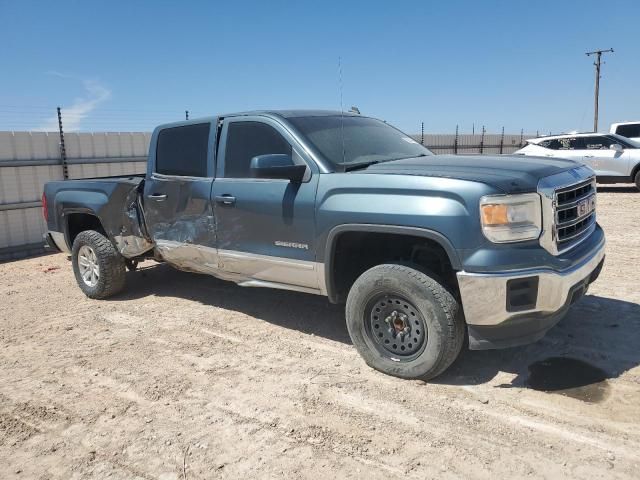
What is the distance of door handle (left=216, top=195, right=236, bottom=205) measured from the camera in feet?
15.0

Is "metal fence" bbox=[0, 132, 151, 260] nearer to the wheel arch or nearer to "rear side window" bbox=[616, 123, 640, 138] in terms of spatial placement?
the wheel arch

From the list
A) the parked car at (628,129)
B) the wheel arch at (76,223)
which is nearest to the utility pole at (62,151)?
the wheel arch at (76,223)

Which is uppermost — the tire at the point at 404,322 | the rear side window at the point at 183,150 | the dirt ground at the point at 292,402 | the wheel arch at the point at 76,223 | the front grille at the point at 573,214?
the rear side window at the point at 183,150

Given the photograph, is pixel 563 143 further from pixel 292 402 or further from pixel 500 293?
pixel 292 402

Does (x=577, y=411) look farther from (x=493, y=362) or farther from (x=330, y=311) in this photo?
(x=330, y=311)

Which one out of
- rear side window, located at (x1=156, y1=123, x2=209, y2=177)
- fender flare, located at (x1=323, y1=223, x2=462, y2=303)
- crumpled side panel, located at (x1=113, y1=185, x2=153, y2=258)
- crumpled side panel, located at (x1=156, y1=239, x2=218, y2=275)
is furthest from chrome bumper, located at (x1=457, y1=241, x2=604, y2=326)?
crumpled side panel, located at (x1=113, y1=185, x2=153, y2=258)

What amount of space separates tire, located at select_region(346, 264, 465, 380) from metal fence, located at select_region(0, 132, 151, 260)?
798 cm

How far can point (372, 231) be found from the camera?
11.9 feet

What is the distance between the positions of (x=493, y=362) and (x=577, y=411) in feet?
2.70

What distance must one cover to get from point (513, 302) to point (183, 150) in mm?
3455

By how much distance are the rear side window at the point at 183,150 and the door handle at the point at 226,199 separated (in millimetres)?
400

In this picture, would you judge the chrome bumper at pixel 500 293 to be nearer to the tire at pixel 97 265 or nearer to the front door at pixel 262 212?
the front door at pixel 262 212

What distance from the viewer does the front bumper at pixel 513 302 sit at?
3.20m

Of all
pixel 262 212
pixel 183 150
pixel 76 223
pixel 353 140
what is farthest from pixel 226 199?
pixel 76 223
